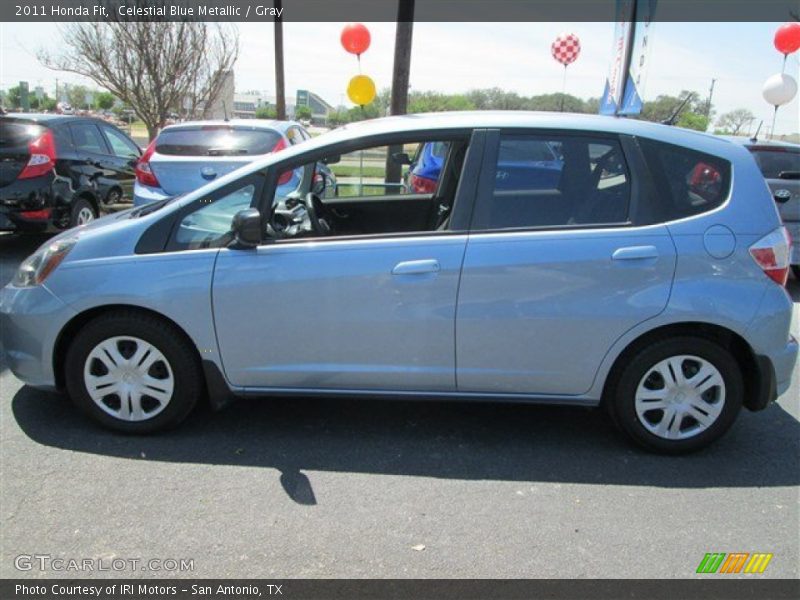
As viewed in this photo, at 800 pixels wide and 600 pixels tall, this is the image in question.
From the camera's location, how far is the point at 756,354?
3266mm

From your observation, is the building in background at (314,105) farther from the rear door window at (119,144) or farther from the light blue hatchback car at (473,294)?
the light blue hatchback car at (473,294)

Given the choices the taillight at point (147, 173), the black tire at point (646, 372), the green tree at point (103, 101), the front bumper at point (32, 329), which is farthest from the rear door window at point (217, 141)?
the green tree at point (103, 101)

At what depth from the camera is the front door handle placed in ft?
10.4

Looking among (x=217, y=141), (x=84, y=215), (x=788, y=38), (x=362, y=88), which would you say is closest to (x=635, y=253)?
(x=217, y=141)

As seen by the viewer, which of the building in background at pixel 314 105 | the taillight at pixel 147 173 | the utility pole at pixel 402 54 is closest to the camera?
the taillight at pixel 147 173

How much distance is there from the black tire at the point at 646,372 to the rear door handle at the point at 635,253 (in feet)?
1.49

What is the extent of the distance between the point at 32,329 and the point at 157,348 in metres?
0.69

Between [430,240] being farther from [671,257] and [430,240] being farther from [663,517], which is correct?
[663,517]

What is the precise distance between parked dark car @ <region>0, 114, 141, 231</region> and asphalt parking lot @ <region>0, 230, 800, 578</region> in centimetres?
400

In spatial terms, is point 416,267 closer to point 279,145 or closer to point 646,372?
point 646,372

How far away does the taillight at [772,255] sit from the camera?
3.18m

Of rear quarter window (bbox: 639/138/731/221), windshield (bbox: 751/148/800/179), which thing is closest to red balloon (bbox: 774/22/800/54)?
windshield (bbox: 751/148/800/179)

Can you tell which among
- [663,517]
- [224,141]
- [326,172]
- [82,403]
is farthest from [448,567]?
[224,141]
